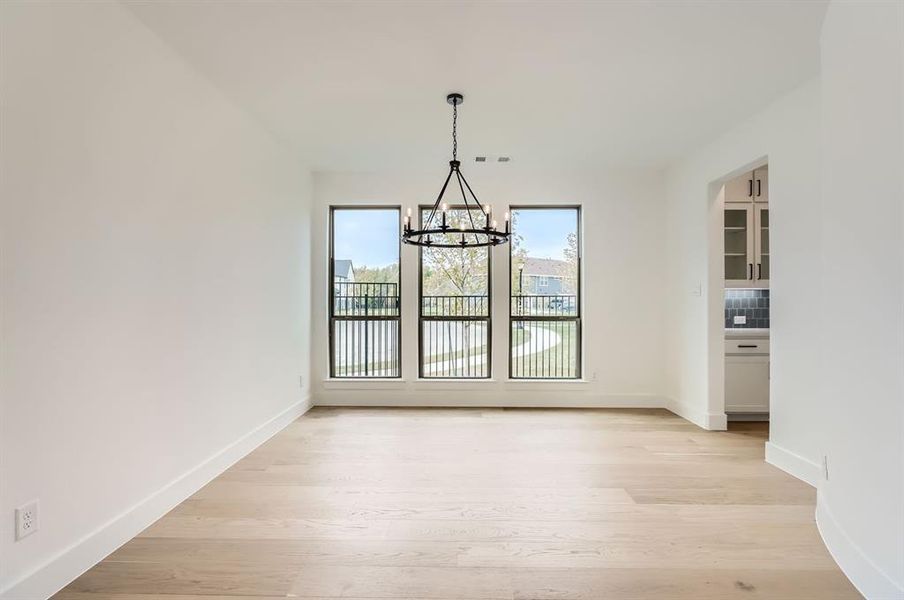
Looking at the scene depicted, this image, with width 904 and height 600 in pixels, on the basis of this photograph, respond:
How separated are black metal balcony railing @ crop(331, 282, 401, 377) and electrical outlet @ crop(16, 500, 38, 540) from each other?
355 centimetres

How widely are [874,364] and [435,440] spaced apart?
2.89m

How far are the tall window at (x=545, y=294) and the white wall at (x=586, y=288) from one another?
0.14 meters

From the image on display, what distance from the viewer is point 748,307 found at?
4855 millimetres

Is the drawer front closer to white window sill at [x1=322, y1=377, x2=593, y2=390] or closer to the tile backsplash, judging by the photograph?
the tile backsplash

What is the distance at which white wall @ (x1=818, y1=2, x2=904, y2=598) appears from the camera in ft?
5.53

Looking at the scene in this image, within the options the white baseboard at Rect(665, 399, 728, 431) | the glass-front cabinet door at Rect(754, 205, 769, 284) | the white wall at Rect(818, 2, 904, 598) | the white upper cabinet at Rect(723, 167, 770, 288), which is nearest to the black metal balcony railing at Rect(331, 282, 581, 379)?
the white baseboard at Rect(665, 399, 728, 431)

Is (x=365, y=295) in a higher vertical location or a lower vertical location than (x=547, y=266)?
lower

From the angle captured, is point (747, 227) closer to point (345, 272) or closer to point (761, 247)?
point (761, 247)

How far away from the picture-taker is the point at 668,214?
511 cm

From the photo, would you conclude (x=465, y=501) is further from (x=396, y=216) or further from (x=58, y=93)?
(x=396, y=216)

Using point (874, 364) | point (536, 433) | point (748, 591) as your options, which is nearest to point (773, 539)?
point (748, 591)

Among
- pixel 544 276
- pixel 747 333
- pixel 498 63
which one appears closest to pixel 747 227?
pixel 747 333

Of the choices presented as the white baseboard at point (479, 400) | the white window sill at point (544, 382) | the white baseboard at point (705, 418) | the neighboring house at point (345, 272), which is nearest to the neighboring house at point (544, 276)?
the white window sill at point (544, 382)

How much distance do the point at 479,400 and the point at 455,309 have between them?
1.04 metres
